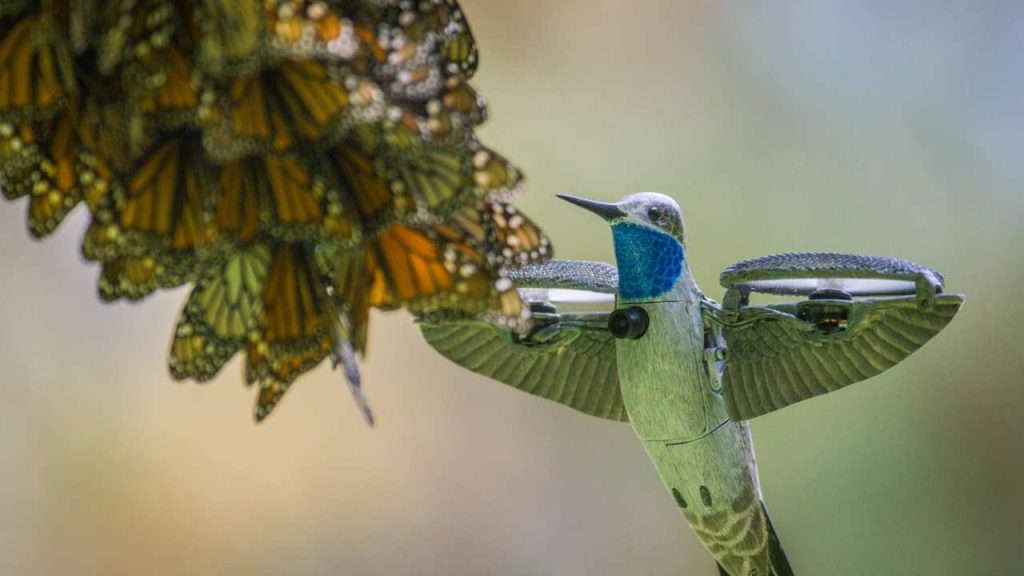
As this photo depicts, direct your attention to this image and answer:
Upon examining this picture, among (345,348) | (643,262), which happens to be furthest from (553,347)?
(345,348)

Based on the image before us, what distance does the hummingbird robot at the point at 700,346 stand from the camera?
0.69 meters

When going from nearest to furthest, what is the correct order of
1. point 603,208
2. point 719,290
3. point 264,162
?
point 264,162
point 603,208
point 719,290

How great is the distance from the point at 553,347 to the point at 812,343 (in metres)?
0.17

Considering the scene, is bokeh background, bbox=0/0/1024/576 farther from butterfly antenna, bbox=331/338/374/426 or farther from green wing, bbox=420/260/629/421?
butterfly antenna, bbox=331/338/374/426

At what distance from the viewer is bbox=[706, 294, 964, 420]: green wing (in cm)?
67

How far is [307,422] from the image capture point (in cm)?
133

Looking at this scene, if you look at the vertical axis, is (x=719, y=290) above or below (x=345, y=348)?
below

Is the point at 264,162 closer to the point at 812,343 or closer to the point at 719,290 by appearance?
the point at 812,343

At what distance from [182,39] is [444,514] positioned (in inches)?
42.9

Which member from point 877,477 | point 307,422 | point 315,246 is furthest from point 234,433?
point 315,246

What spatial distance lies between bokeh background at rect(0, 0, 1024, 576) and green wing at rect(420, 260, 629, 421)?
0.57 metres

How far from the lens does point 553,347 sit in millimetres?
724

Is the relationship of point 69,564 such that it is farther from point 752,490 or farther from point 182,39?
point 182,39

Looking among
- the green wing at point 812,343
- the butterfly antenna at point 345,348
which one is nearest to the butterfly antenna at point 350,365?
the butterfly antenna at point 345,348
